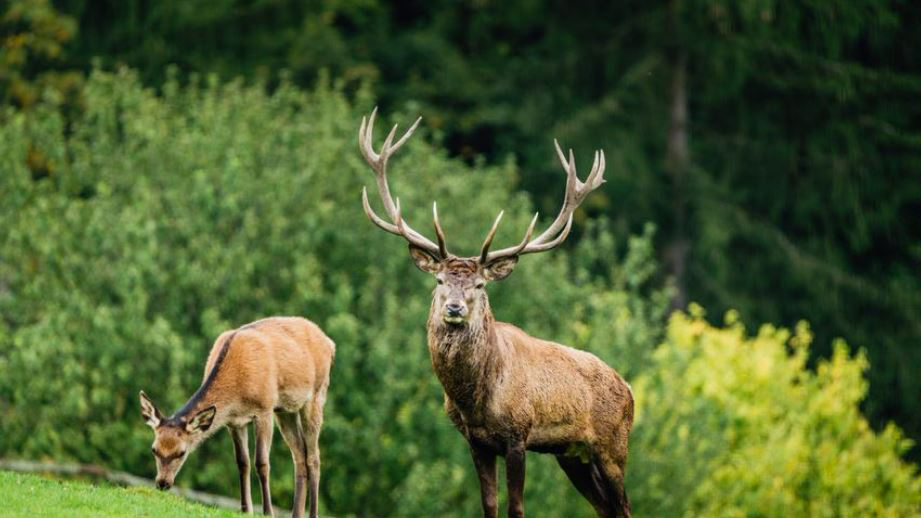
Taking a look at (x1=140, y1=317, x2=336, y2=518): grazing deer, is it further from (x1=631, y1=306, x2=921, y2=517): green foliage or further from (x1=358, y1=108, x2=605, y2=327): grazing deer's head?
(x1=631, y1=306, x2=921, y2=517): green foliage

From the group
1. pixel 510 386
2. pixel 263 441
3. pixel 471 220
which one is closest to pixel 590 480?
pixel 510 386

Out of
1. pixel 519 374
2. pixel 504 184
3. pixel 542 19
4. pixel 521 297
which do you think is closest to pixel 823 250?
pixel 542 19

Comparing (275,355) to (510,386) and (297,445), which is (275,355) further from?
(510,386)

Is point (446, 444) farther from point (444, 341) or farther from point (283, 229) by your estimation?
point (444, 341)

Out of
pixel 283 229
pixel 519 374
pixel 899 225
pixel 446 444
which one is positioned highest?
pixel 519 374

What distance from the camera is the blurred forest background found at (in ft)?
72.9

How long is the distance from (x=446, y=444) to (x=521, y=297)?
126 inches

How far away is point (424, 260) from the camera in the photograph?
12.4 m

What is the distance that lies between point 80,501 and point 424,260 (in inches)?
123

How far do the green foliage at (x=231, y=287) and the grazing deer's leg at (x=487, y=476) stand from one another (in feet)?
28.1

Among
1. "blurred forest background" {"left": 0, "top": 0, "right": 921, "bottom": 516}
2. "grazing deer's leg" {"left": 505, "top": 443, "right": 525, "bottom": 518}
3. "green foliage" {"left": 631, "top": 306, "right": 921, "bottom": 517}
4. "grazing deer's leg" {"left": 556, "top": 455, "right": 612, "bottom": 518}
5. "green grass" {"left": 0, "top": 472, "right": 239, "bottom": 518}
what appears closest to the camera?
"grazing deer's leg" {"left": 505, "top": 443, "right": 525, "bottom": 518}

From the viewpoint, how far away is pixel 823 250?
135 feet

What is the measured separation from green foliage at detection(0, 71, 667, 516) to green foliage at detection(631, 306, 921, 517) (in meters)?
0.91

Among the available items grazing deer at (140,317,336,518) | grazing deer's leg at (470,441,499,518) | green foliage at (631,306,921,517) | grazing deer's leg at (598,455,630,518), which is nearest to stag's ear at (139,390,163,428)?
grazing deer at (140,317,336,518)
